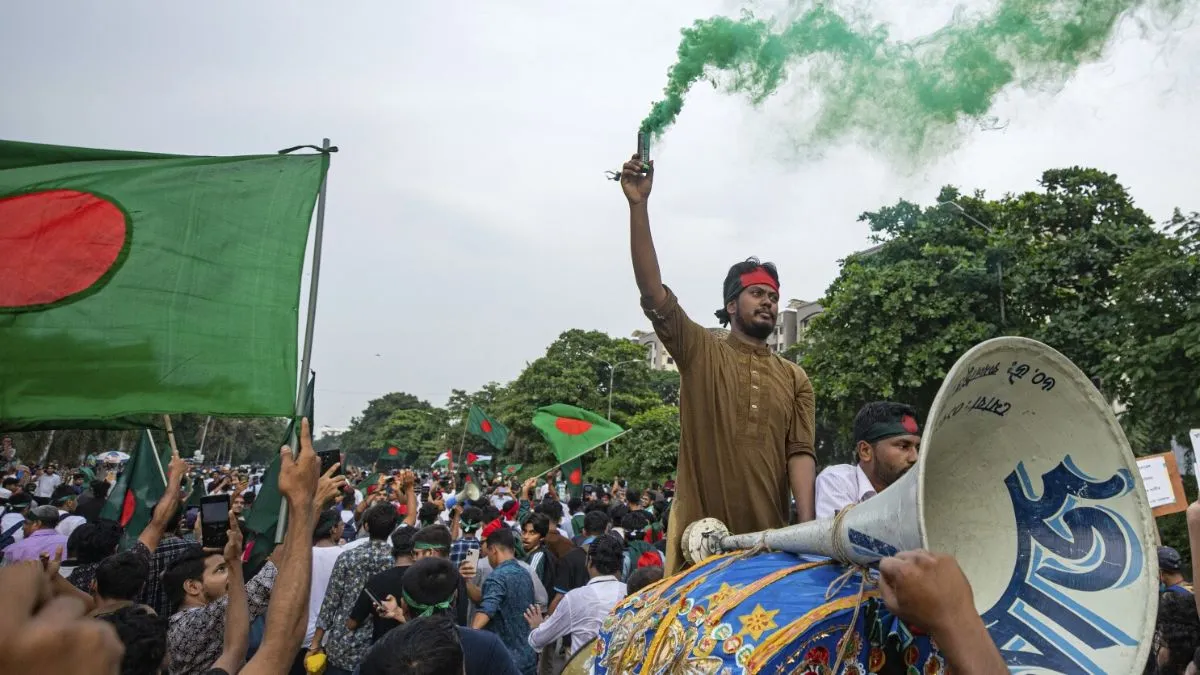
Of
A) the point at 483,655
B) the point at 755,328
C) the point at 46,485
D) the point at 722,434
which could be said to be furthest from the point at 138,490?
the point at 46,485

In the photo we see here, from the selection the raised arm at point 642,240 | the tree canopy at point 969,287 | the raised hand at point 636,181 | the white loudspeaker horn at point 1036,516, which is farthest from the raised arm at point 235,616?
the tree canopy at point 969,287

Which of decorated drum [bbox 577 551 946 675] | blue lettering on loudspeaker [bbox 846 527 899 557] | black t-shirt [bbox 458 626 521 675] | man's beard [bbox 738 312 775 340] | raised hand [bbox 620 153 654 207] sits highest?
raised hand [bbox 620 153 654 207]

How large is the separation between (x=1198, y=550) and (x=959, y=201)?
2490 cm

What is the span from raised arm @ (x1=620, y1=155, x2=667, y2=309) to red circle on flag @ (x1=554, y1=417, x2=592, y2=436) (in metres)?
11.9

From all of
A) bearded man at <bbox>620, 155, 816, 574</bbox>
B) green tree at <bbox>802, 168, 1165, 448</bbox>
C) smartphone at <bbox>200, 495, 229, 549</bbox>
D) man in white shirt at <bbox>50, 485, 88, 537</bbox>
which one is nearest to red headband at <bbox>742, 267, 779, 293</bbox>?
bearded man at <bbox>620, 155, 816, 574</bbox>

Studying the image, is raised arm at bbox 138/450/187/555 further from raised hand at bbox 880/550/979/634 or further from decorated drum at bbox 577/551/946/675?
raised hand at bbox 880/550/979/634

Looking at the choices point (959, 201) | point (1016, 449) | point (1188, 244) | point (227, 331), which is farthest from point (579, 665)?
point (959, 201)

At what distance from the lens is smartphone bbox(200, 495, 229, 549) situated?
5.00 meters

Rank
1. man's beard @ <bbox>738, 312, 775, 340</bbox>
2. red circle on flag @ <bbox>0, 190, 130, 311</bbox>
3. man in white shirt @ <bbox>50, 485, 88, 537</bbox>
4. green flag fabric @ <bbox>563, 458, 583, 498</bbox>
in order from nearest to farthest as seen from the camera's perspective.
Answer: man's beard @ <bbox>738, 312, 775, 340</bbox> → red circle on flag @ <bbox>0, 190, 130, 311</bbox> → man in white shirt @ <bbox>50, 485, 88, 537</bbox> → green flag fabric @ <bbox>563, 458, 583, 498</bbox>

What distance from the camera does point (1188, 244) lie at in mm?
13602

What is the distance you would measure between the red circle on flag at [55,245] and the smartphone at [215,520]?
1871mm

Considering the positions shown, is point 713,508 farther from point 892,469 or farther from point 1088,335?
point 1088,335

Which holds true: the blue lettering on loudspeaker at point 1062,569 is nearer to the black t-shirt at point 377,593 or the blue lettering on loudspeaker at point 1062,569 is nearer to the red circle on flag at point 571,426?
the black t-shirt at point 377,593

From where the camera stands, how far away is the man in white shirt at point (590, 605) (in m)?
6.00
